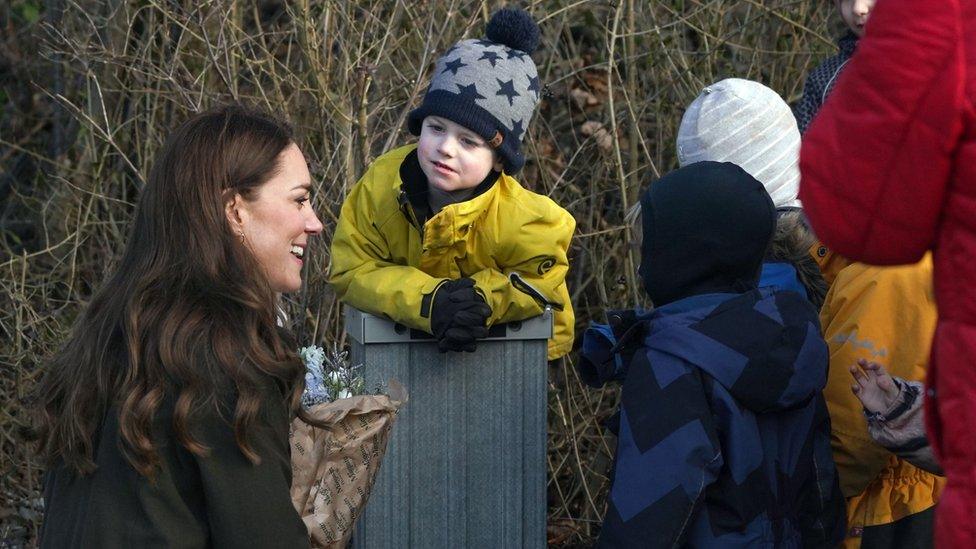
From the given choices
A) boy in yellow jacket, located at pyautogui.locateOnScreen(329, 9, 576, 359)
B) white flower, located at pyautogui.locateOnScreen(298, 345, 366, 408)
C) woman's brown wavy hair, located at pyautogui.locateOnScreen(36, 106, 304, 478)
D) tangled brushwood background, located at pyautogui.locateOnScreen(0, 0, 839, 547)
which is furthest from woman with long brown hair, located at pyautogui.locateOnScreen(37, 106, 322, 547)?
tangled brushwood background, located at pyautogui.locateOnScreen(0, 0, 839, 547)

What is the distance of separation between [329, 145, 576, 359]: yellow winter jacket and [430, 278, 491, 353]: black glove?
1.4 inches

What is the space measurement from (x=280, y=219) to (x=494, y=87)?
1.13m

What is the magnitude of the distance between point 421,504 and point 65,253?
3299 mm

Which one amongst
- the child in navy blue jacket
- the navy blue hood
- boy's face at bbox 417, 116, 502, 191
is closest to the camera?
the child in navy blue jacket

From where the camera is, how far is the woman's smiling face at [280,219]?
271cm

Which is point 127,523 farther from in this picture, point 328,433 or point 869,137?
point 869,137

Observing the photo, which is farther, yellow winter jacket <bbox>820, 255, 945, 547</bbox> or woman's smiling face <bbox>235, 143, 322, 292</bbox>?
yellow winter jacket <bbox>820, 255, 945, 547</bbox>

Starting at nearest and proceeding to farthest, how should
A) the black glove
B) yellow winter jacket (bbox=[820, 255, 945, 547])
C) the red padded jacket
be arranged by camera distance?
the red padded jacket
yellow winter jacket (bbox=[820, 255, 945, 547])
the black glove

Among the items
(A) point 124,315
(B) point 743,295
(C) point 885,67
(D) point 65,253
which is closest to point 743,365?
(B) point 743,295

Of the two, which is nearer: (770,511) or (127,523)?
(127,523)

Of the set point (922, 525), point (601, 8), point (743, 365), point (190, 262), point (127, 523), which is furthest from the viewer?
point (601, 8)

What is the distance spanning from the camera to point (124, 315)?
2.47m

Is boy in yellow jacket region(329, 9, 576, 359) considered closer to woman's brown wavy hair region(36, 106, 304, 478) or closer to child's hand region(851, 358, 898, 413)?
woman's brown wavy hair region(36, 106, 304, 478)

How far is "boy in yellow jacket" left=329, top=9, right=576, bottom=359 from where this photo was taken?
3.49m
